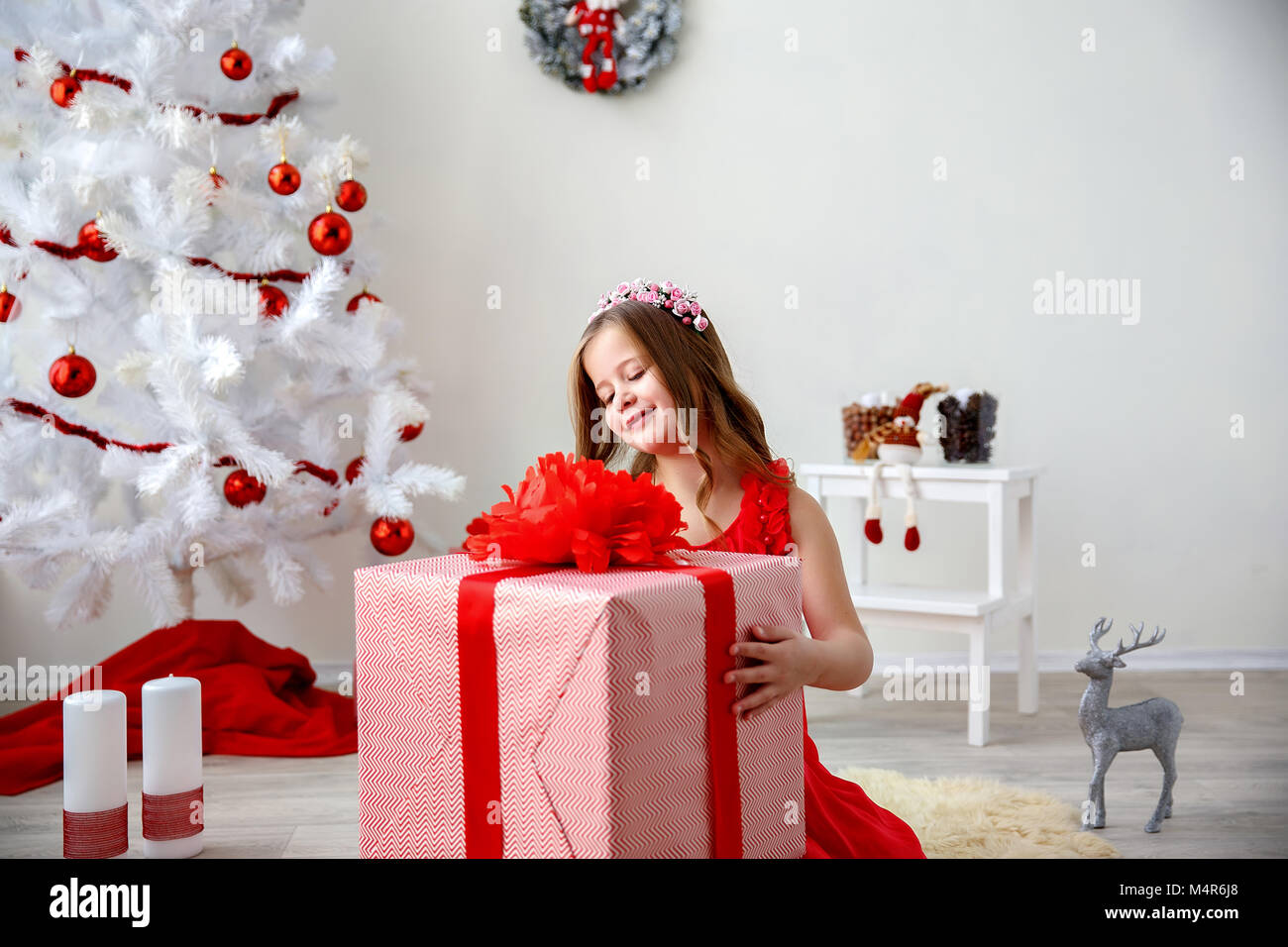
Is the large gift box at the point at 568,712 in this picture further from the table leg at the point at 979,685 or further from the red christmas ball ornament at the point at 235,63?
the red christmas ball ornament at the point at 235,63

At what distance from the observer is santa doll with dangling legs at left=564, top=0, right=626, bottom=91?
292 cm

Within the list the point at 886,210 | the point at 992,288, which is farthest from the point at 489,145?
the point at 992,288

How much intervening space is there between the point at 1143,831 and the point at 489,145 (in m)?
2.34

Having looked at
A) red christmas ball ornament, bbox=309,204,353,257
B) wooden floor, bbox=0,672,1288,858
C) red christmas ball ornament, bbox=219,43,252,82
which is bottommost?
wooden floor, bbox=0,672,1288,858

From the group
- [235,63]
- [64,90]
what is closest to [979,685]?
[235,63]

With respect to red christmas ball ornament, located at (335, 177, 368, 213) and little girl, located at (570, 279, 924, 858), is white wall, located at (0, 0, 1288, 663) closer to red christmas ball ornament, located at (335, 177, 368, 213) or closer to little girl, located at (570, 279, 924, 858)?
red christmas ball ornament, located at (335, 177, 368, 213)

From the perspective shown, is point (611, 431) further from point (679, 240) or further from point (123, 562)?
point (679, 240)

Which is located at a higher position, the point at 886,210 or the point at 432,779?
the point at 886,210

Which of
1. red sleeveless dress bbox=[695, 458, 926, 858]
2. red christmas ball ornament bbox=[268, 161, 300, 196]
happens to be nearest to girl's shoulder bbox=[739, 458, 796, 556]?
red sleeveless dress bbox=[695, 458, 926, 858]

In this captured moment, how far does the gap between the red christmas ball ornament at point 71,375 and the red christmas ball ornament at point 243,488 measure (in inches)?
13.6

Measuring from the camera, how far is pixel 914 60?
9.92 ft

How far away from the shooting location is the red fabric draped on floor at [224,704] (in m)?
2.26

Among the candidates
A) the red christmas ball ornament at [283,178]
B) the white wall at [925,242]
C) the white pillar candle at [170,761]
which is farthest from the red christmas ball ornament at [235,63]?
the white pillar candle at [170,761]

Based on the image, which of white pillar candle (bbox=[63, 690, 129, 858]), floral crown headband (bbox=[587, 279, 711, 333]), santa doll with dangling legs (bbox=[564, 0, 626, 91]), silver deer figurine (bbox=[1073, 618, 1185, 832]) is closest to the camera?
floral crown headband (bbox=[587, 279, 711, 333])
